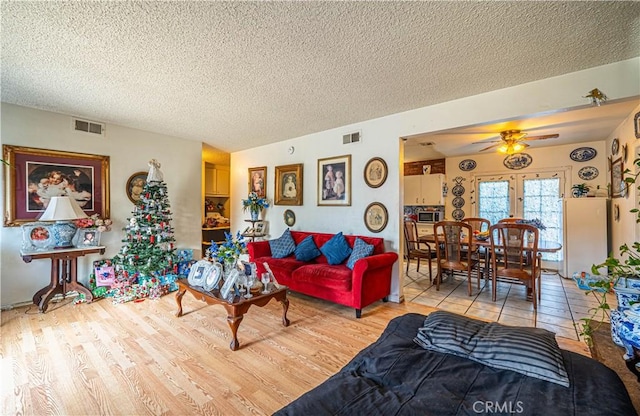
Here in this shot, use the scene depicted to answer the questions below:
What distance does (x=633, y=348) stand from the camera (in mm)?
1146

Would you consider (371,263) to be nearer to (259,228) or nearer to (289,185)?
(289,185)

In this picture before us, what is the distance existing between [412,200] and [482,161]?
69.9 inches

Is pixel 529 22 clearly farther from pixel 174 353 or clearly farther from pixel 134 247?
pixel 134 247

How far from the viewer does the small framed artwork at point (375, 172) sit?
3944mm

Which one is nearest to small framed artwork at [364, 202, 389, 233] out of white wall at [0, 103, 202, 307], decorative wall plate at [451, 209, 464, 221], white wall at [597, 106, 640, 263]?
white wall at [597, 106, 640, 263]

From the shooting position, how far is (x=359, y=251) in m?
3.61

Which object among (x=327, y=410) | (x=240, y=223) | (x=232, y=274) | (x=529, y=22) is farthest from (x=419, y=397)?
(x=240, y=223)

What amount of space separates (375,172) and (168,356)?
325 centimetres

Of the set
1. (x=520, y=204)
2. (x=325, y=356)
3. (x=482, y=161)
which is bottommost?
(x=325, y=356)

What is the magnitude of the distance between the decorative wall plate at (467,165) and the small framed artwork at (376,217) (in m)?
3.68

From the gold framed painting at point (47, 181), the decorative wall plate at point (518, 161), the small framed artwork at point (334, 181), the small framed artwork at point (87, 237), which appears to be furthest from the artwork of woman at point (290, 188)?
the decorative wall plate at point (518, 161)

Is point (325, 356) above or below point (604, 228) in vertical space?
below

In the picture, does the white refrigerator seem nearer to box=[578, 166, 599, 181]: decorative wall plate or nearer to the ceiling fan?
box=[578, 166, 599, 181]: decorative wall plate

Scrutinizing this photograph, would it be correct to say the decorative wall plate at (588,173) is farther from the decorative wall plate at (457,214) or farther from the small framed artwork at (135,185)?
the small framed artwork at (135,185)
